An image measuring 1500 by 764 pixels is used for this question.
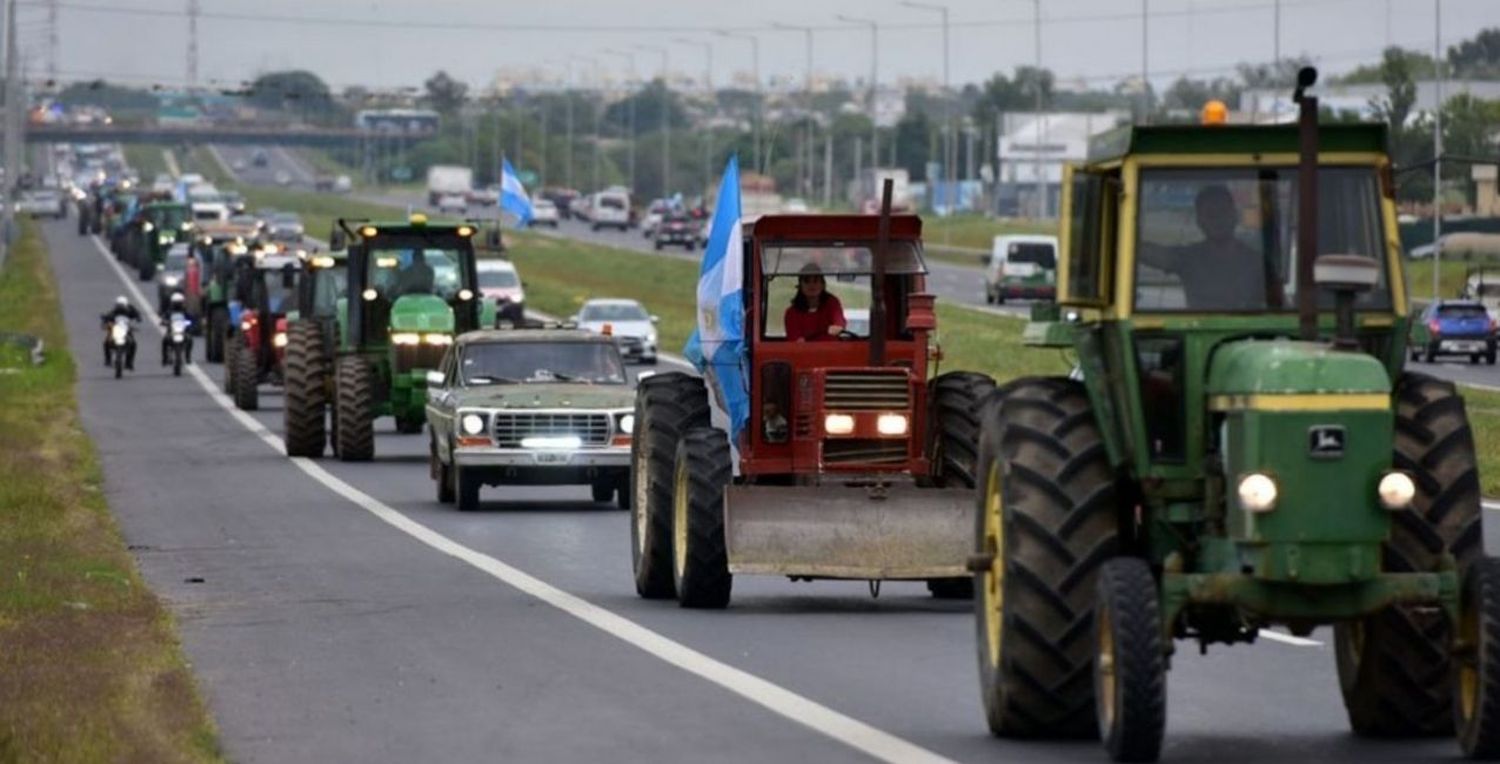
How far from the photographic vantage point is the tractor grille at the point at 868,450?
75.4 feet

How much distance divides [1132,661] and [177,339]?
2422 inches

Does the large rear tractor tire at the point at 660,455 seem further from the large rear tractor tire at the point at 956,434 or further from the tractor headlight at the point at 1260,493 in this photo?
the tractor headlight at the point at 1260,493

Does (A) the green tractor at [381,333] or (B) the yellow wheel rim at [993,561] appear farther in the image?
(A) the green tractor at [381,333]

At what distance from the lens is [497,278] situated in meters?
81.4

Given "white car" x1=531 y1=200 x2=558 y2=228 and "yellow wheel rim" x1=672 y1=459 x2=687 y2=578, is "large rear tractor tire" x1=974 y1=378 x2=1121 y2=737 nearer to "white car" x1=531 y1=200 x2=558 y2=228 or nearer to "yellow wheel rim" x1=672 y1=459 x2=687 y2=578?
"yellow wheel rim" x1=672 y1=459 x2=687 y2=578

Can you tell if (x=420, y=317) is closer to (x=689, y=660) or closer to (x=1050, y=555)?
(x=689, y=660)

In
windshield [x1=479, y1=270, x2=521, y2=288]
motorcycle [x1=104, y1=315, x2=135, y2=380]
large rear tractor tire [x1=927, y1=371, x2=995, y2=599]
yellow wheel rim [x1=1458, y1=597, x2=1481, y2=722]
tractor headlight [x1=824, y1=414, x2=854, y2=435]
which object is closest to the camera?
yellow wheel rim [x1=1458, y1=597, x2=1481, y2=722]

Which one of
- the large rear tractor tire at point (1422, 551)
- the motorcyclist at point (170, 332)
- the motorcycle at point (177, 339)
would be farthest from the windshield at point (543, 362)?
the motorcyclist at point (170, 332)

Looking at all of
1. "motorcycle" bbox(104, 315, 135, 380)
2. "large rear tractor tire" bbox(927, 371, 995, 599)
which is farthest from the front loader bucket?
"motorcycle" bbox(104, 315, 135, 380)

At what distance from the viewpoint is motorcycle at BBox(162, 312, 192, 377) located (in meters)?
73.0

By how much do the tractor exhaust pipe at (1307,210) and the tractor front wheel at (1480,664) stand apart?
3.99ft

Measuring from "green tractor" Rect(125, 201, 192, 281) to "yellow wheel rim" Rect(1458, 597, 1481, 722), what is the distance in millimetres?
101185

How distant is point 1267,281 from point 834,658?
513 centimetres

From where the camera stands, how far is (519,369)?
36125mm
